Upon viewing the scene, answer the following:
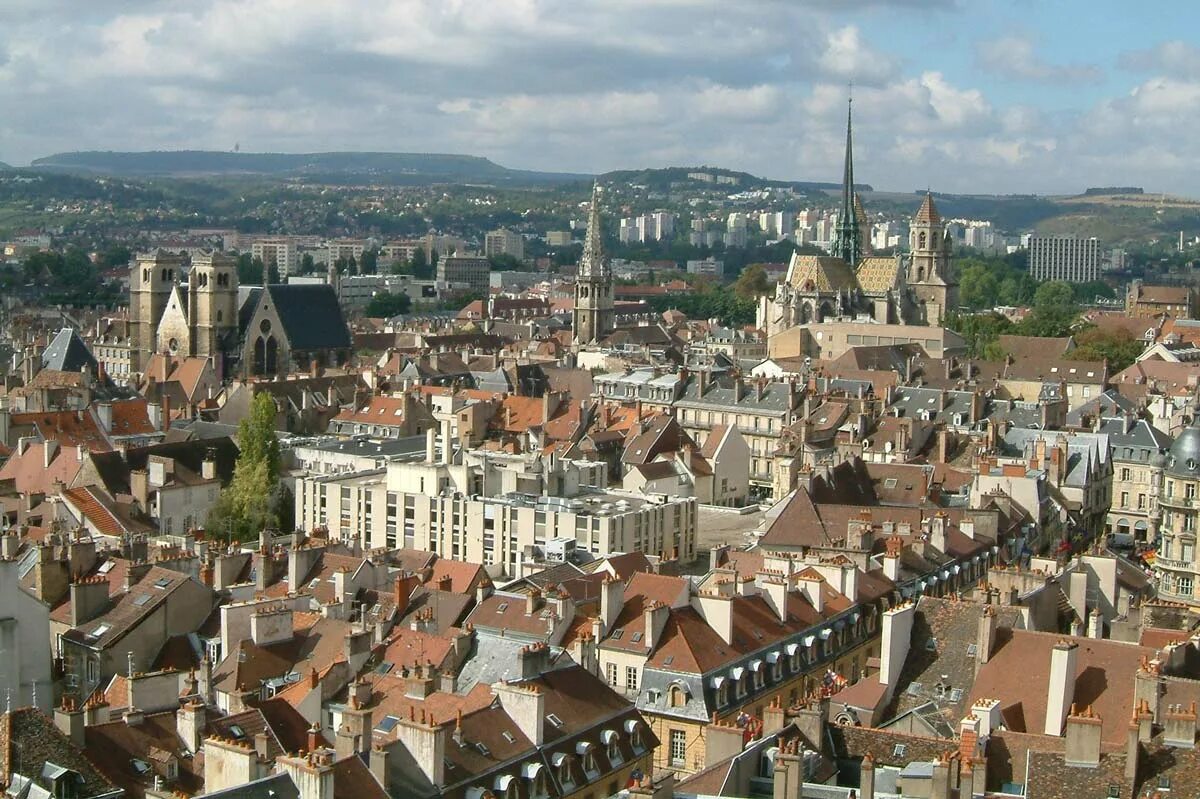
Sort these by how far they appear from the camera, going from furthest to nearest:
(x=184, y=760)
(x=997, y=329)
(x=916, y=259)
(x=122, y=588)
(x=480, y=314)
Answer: (x=480, y=314), (x=916, y=259), (x=997, y=329), (x=122, y=588), (x=184, y=760)

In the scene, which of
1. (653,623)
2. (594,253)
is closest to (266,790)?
(653,623)

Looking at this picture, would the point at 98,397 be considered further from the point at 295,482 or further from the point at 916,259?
the point at 916,259

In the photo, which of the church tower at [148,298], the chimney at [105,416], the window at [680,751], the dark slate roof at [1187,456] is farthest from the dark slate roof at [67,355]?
the window at [680,751]

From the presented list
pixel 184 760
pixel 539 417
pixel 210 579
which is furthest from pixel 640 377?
pixel 184 760

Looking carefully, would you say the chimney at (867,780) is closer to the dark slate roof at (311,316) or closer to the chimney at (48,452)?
the chimney at (48,452)

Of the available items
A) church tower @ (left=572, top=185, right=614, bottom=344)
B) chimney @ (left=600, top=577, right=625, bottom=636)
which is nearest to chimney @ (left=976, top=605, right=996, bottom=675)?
chimney @ (left=600, top=577, right=625, bottom=636)

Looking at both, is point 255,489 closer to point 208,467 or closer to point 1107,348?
point 208,467
